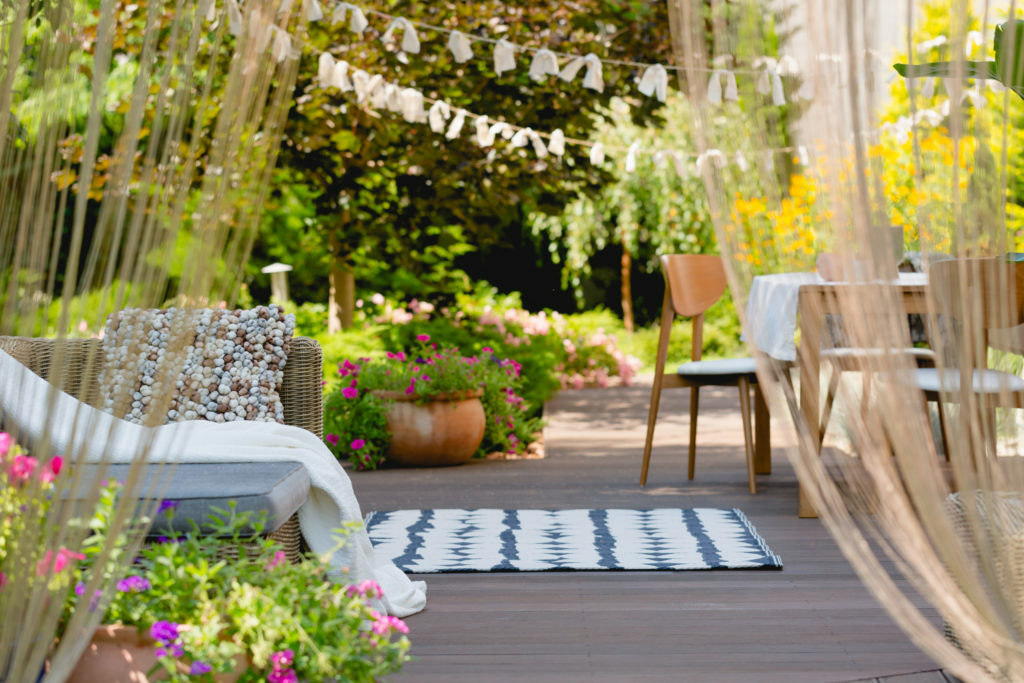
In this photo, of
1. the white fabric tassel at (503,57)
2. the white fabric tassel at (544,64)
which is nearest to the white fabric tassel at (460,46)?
the white fabric tassel at (503,57)

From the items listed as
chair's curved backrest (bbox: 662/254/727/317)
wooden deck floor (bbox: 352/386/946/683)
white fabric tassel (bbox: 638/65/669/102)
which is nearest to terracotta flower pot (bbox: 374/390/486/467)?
wooden deck floor (bbox: 352/386/946/683)

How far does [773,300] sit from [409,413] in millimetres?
3660

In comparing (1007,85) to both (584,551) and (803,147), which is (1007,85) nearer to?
(803,147)

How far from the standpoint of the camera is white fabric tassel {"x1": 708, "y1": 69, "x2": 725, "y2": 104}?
111 centimetres

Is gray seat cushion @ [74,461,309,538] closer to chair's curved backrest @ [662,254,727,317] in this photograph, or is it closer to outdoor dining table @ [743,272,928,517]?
outdoor dining table @ [743,272,928,517]

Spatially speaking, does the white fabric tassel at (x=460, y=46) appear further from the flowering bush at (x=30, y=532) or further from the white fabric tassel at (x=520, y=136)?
the flowering bush at (x=30, y=532)

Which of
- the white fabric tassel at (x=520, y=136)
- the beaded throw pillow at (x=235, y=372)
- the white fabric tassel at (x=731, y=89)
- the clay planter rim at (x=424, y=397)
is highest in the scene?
the white fabric tassel at (x=520, y=136)

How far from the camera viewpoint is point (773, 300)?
3.66ft

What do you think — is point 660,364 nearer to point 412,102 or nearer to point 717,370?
point 717,370

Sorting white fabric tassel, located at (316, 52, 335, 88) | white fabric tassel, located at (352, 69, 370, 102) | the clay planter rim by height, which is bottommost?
the clay planter rim

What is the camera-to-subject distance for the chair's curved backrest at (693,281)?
13.6 ft

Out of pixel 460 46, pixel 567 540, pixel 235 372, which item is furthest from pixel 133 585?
pixel 460 46

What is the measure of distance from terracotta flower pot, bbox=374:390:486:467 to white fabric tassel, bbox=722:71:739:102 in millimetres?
3599

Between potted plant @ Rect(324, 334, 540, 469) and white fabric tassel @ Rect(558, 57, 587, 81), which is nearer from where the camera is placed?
potted plant @ Rect(324, 334, 540, 469)
